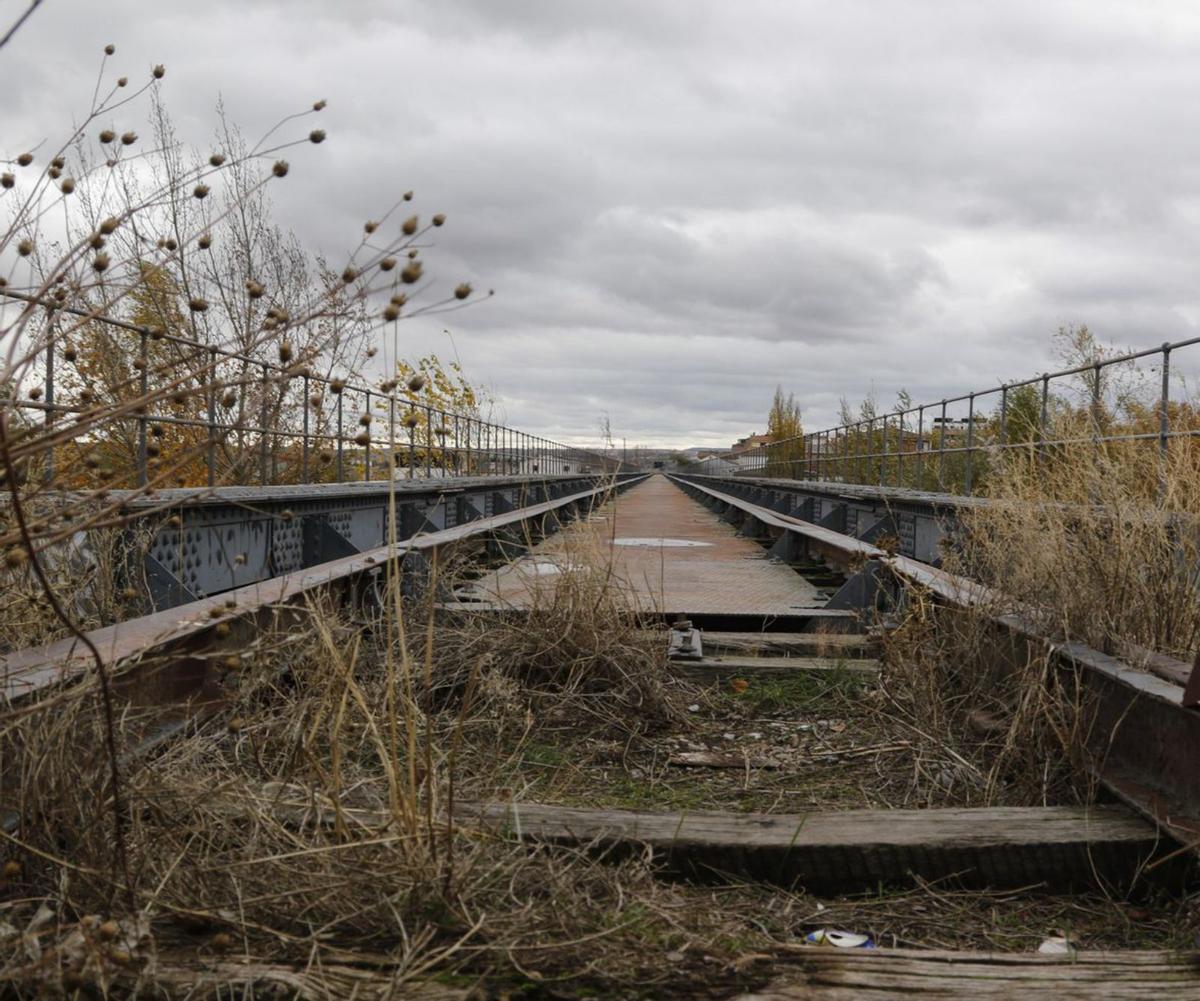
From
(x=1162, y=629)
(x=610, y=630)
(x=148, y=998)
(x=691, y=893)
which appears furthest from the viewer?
(x=610, y=630)

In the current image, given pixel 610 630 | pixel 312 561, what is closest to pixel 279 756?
pixel 610 630

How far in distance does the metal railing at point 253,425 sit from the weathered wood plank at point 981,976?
3.93 ft

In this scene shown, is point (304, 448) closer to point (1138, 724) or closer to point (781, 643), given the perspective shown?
point (781, 643)

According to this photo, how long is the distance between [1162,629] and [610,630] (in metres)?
2.13

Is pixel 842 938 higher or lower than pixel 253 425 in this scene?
lower

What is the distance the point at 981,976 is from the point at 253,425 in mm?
4749

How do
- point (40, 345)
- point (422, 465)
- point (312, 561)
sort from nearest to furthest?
point (40, 345), point (312, 561), point (422, 465)

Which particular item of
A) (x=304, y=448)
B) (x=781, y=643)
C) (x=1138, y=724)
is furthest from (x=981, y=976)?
(x=304, y=448)

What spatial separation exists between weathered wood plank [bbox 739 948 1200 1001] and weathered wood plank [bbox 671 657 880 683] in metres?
2.99

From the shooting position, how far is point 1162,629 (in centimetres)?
395

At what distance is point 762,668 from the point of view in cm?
533

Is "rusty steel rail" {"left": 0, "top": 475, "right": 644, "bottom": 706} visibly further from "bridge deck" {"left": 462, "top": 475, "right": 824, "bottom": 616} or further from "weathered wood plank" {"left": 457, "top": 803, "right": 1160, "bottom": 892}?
"weathered wood plank" {"left": 457, "top": 803, "right": 1160, "bottom": 892}

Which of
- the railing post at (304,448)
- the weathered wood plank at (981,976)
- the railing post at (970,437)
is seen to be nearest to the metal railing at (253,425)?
the railing post at (304,448)

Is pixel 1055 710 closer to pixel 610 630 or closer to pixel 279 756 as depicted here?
pixel 610 630
